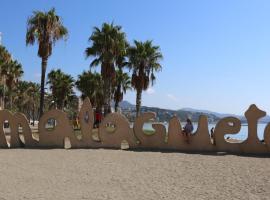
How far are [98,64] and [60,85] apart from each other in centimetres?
2112

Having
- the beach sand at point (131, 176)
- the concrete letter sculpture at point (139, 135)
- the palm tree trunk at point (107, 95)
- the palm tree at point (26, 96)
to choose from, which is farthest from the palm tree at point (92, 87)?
the beach sand at point (131, 176)

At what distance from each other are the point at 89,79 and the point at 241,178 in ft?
140

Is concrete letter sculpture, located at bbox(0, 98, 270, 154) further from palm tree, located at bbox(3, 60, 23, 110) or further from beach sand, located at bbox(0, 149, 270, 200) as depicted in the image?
palm tree, located at bbox(3, 60, 23, 110)

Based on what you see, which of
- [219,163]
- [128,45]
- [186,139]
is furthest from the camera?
[128,45]

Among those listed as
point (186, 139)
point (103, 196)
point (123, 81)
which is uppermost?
point (123, 81)

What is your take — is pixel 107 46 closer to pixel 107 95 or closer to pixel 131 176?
pixel 107 95

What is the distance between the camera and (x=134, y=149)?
1923cm

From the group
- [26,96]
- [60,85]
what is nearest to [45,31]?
[60,85]

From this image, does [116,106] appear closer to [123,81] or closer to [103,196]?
[123,81]

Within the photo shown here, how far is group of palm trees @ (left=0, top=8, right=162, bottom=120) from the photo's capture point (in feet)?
107

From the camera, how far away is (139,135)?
63.8 feet

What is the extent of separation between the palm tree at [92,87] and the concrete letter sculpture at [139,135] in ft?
103

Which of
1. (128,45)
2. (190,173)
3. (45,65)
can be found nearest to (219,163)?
(190,173)

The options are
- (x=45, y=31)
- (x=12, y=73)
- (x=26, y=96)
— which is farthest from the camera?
(x=26, y=96)
